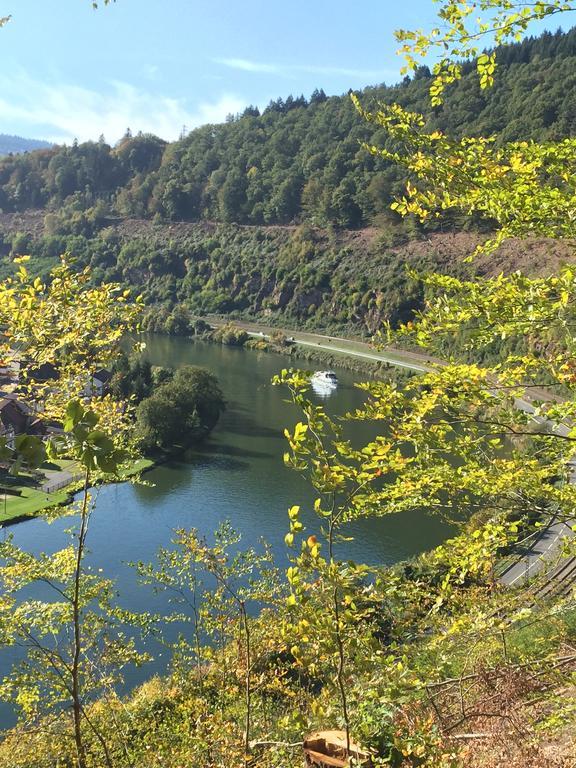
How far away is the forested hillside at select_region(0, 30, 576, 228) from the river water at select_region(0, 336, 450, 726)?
35.2 m

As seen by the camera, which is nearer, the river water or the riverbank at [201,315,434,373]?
the river water

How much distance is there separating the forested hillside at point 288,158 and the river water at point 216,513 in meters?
35.2

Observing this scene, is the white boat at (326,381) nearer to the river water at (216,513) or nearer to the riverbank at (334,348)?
the riverbank at (334,348)

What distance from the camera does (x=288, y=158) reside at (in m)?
86.7

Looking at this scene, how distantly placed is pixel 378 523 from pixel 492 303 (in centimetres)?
1765

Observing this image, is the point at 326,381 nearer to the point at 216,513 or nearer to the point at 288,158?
the point at 216,513

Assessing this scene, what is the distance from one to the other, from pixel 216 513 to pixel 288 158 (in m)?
74.7

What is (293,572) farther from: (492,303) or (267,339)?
(267,339)

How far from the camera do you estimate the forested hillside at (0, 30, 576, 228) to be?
63.9 metres

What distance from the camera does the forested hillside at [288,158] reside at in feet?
210

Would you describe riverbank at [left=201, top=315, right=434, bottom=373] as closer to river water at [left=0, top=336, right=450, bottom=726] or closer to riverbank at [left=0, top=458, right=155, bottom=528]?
river water at [left=0, top=336, right=450, bottom=726]

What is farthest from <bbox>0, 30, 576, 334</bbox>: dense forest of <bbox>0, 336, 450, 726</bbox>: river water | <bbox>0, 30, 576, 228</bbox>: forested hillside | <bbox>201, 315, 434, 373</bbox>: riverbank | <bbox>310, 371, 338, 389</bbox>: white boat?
<bbox>0, 336, 450, 726</bbox>: river water

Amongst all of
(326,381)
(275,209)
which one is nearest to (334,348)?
(326,381)

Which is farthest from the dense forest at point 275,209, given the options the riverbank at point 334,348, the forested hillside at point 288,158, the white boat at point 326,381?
the white boat at point 326,381
